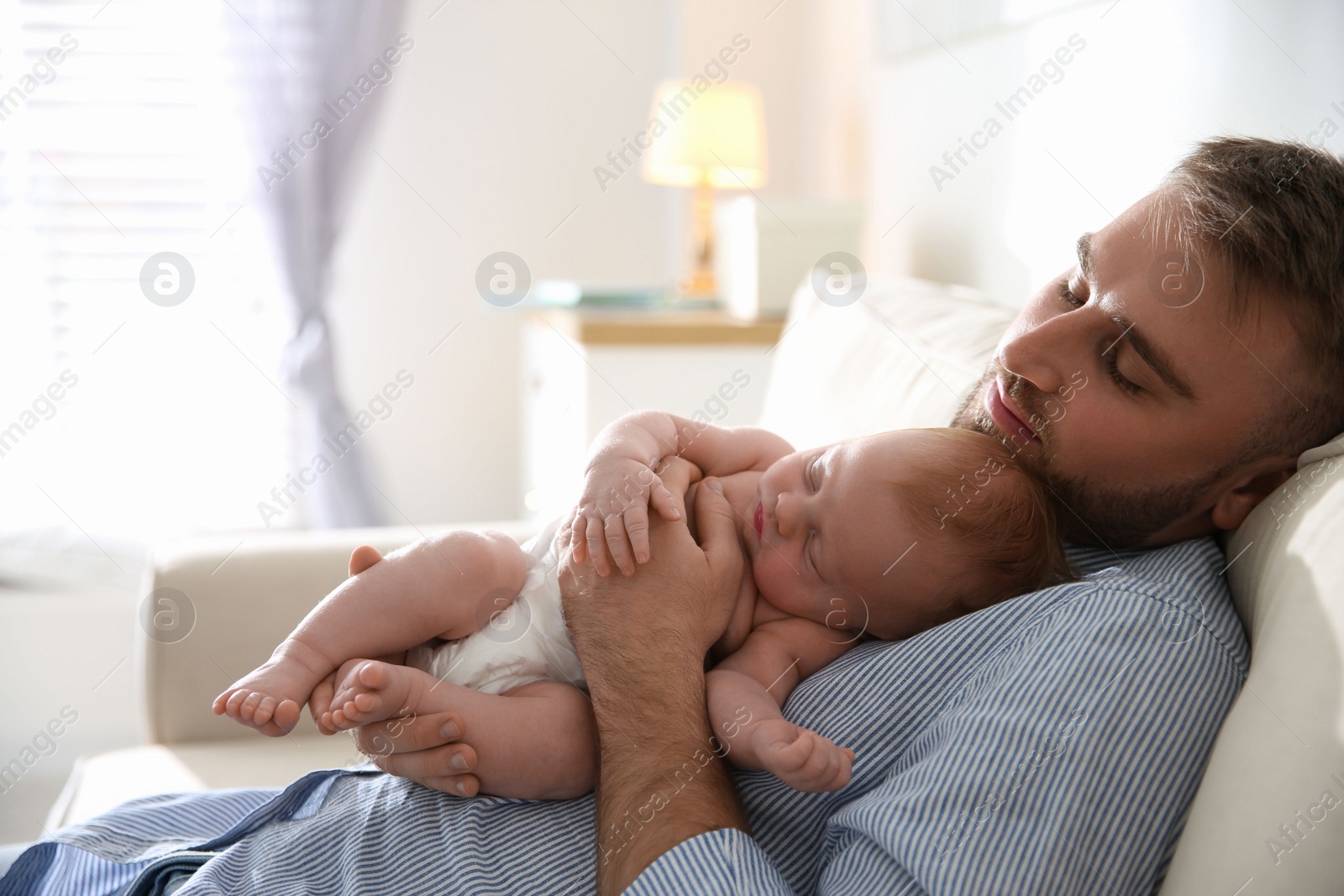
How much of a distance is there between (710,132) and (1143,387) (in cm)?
230

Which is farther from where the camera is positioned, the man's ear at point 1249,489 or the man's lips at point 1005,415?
the man's lips at point 1005,415

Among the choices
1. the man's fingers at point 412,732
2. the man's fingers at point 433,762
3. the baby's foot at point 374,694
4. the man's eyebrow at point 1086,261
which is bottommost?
the man's fingers at point 433,762

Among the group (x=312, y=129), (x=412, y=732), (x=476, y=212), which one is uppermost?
(x=312, y=129)

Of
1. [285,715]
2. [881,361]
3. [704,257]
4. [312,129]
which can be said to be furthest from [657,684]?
[312,129]

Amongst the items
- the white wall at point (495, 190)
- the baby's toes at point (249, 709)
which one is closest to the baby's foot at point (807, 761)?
the baby's toes at point (249, 709)

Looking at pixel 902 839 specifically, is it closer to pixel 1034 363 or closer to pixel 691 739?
pixel 691 739

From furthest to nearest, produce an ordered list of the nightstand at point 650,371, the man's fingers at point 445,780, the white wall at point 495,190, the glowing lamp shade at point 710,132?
the white wall at point 495,190 < the glowing lamp shade at point 710,132 < the nightstand at point 650,371 < the man's fingers at point 445,780

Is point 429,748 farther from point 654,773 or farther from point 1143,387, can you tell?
point 1143,387

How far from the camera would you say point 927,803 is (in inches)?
28.9

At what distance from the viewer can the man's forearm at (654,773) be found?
2.59 feet

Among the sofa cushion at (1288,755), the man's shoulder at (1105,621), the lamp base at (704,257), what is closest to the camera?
the sofa cushion at (1288,755)

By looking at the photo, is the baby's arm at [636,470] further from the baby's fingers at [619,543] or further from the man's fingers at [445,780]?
the man's fingers at [445,780]

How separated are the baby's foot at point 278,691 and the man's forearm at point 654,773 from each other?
0.26 meters

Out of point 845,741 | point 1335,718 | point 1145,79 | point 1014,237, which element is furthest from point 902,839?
point 1014,237
